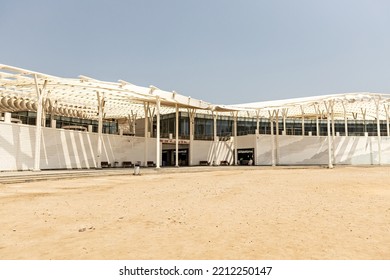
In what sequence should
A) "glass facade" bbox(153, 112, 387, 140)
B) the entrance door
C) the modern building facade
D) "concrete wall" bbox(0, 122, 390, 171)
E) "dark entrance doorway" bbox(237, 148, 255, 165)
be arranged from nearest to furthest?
"concrete wall" bbox(0, 122, 390, 171) → the modern building facade → "dark entrance doorway" bbox(237, 148, 255, 165) → the entrance door → "glass facade" bbox(153, 112, 387, 140)

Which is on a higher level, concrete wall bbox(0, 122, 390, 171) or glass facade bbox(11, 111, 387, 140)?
glass facade bbox(11, 111, 387, 140)

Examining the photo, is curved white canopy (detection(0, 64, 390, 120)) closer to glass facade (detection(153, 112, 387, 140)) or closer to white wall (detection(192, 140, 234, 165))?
glass facade (detection(153, 112, 387, 140))

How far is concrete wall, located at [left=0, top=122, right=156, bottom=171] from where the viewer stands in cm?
2455

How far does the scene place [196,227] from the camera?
7223mm

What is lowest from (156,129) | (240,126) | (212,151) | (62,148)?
(212,151)

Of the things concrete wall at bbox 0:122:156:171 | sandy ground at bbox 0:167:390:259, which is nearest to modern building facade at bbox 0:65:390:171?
concrete wall at bbox 0:122:156:171

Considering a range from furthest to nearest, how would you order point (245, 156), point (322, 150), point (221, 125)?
point (221, 125)
point (245, 156)
point (322, 150)

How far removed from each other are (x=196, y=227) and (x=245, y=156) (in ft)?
138

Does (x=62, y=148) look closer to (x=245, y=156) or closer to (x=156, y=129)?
(x=156, y=129)

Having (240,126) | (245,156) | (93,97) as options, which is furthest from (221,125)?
(93,97)

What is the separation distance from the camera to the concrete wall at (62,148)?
2455 centimetres

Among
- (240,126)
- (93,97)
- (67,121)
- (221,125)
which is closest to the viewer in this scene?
(93,97)

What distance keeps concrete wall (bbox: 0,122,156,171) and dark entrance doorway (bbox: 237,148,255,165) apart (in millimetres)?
15471
